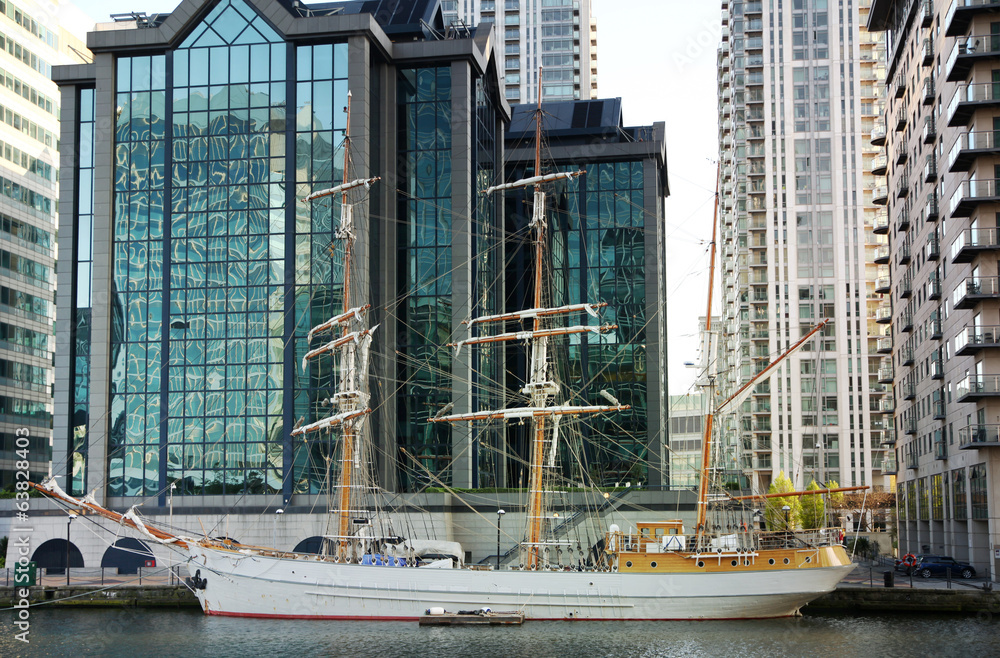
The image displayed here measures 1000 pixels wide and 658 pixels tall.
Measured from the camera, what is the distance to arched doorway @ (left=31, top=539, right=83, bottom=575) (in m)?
72.0

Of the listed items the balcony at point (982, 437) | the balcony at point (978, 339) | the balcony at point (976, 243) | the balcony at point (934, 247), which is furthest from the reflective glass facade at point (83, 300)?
the balcony at point (934, 247)

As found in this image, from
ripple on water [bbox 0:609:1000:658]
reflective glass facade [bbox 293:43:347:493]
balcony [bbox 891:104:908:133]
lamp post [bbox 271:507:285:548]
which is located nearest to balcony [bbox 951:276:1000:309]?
ripple on water [bbox 0:609:1000:658]

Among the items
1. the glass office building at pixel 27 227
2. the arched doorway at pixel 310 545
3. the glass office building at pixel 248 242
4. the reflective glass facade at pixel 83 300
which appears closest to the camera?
the arched doorway at pixel 310 545

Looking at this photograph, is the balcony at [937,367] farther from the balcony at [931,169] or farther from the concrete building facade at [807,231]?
the concrete building facade at [807,231]

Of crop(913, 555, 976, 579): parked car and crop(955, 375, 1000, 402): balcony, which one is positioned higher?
crop(955, 375, 1000, 402): balcony

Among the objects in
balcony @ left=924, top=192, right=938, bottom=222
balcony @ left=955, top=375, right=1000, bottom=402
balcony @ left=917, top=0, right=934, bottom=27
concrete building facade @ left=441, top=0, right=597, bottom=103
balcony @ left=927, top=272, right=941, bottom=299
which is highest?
concrete building facade @ left=441, top=0, right=597, bottom=103

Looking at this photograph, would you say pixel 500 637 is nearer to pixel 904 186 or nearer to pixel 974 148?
Answer: pixel 974 148

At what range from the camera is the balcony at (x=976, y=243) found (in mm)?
65875

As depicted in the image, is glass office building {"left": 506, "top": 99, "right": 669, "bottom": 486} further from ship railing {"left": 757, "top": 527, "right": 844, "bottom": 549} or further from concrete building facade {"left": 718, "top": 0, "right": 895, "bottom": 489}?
concrete building facade {"left": 718, "top": 0, "right": 895, "bottom": 489}

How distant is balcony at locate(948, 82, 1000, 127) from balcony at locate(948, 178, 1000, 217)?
4335mm

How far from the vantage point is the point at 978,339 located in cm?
6612

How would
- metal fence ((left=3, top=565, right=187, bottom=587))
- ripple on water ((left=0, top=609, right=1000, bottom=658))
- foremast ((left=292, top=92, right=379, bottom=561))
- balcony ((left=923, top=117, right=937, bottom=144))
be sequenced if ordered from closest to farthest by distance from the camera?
ripple on water ((left=0, top=609, right=1000, bottom=658)) < metal fence ((left=3, top=565, right=187, bottom=587)) < foremast ((left=292, top=92, right=379, bottom=561)) < balcony ((left=923, top=117, right=937, bottom=144))

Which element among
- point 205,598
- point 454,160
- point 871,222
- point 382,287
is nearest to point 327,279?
point 382,287

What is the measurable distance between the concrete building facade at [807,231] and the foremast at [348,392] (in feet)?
275
